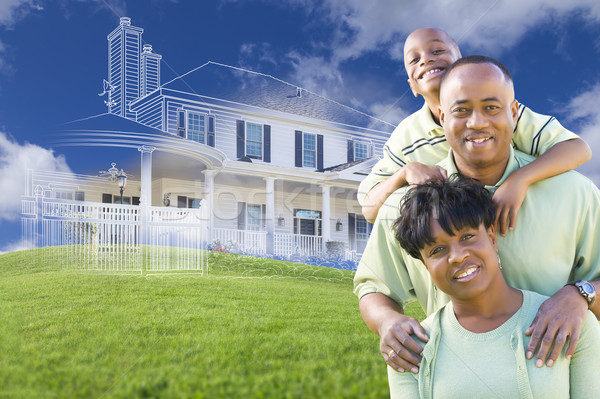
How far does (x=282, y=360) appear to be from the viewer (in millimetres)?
4199

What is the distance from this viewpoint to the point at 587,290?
1441 millimetres

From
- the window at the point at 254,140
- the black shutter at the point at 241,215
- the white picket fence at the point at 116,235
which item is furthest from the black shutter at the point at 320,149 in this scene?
the white picket fence at the point at 116,235

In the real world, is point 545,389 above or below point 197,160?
below

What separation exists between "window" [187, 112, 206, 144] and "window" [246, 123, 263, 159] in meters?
1.08

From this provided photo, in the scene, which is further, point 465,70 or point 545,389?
point 465,70

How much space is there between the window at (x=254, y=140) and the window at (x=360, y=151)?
2217 millimetres

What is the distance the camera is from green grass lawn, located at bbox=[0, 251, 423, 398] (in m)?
3.72

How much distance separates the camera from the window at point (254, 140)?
1033cm

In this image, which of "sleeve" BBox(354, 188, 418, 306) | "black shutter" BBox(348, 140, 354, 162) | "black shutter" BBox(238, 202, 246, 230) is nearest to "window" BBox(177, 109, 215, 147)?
"black shutter" BBox(238, 202, 246, 230)

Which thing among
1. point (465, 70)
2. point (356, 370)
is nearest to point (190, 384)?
point (356, 370)

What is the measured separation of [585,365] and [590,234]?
0.38 metres

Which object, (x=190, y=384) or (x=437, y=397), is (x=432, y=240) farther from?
(x=190, y=384)

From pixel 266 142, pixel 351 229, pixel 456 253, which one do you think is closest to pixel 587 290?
pixel 456 253

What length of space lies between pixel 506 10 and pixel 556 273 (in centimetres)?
821
